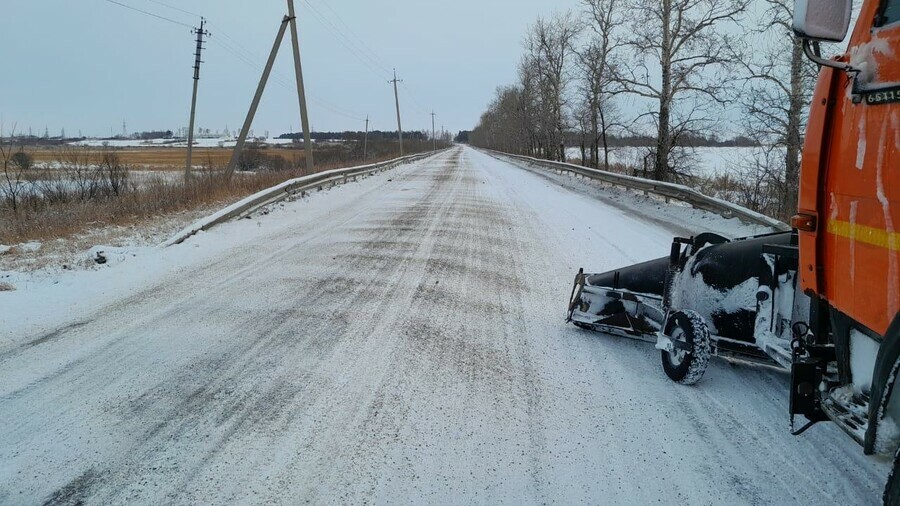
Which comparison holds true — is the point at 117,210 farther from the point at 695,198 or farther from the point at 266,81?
the point at 695,198

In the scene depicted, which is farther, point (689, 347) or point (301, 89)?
point (301, 89)

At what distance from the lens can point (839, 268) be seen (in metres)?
2.42

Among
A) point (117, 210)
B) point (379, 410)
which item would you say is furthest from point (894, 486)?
point (117, 210)

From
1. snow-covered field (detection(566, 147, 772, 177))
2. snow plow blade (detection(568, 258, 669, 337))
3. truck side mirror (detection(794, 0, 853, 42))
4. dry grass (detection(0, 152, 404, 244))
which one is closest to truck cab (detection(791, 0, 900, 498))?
truck side mirror (detection(794, 0, 853, 42))

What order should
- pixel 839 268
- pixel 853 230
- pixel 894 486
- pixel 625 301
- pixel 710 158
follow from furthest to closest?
pixel 710 158 → pixel 625 301 → pixel 839 268 → pixel 853 230 → pixel 894 486

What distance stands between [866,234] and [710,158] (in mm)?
29212

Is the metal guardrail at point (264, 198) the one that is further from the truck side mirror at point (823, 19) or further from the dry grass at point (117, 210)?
the truck side mirror at point (823, 19)

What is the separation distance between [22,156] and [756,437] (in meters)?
21.0

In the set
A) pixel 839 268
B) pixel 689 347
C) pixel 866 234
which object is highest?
pixel 866 234

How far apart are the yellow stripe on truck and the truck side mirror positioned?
794mm

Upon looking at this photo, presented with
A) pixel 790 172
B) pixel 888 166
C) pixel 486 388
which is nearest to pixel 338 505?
pixel 486 388

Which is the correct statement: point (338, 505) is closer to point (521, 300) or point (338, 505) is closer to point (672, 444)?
point (672, 444)

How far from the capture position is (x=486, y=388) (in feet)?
12.4

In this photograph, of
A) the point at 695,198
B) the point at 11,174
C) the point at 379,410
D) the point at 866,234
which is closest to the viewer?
the point at 866,234
